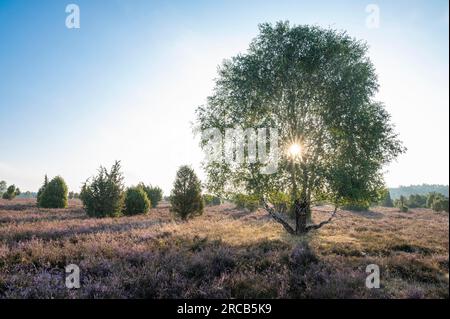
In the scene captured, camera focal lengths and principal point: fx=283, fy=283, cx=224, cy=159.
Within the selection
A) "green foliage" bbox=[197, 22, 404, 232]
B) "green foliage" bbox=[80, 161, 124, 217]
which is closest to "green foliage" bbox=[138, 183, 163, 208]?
"green foliage" bbox=[80, 161, 124, 217]

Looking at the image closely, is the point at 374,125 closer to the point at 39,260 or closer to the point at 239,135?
the point at 239,135

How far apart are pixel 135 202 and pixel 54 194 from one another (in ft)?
44.4

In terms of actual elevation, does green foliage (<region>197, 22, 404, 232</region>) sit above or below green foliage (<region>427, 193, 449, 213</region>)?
above

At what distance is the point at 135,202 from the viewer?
3341cm

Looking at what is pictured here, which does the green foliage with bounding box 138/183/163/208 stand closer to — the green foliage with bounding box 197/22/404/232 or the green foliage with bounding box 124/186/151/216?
the green foliage with bounding box 124/186/151/216

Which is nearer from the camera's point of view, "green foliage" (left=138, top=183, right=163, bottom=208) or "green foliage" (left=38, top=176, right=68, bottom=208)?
"green foliage" (left=38, top=176, right=68, bottom=208)

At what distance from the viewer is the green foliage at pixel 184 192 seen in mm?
26031

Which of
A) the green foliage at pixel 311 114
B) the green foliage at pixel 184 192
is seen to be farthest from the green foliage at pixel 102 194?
the green foliage at pixel 311 114

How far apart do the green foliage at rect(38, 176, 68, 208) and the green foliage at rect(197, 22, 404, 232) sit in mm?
30553

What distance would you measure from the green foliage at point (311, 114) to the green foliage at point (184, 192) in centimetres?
862

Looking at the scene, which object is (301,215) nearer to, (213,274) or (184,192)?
(213,274)

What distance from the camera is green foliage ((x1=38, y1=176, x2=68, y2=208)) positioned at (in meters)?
38.0

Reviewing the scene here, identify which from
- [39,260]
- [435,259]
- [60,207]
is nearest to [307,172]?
[435,259]

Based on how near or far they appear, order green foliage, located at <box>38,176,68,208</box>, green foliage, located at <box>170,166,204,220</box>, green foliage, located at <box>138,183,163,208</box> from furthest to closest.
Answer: green foliage, located at <box>138,183,163,208</box> < green foliage, located at <box>38,176,68,208</box> < green foliage, located at <box>170,166,204,220</box>
